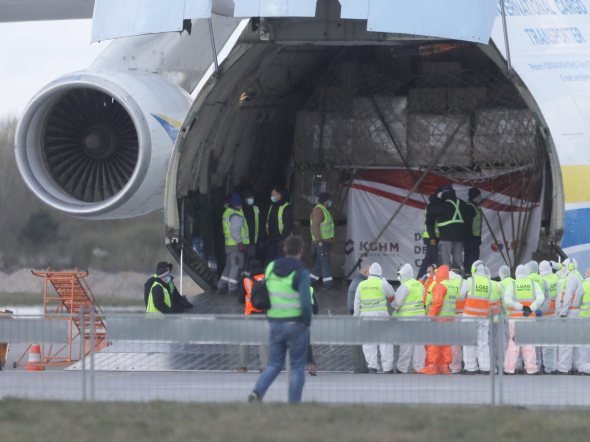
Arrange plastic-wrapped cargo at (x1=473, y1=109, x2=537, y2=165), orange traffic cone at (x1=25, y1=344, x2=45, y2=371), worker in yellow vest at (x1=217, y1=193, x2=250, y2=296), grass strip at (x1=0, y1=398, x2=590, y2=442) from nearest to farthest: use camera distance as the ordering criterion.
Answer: grass strip at (x1=0, y1=398, x2=590, y2=442), orange traffic cone at (x1=25, y1=344, x2=45, y2=371), worker in yellow vest at (x1=217, y1=193, x2=250, y2=296), plastic-wrapped cargo at (x1=473, y1=109, x2=537, y2=165)

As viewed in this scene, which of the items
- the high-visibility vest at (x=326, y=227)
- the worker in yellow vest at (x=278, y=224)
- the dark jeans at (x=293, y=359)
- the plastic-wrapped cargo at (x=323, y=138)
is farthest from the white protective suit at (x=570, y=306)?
the plastic-wrapped cargo at (x=323, y=138)

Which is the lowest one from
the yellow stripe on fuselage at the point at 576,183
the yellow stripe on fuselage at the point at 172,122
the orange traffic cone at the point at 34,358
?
the orange traffic cone at the point at 34,358

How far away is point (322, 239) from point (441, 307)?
396 centimetres

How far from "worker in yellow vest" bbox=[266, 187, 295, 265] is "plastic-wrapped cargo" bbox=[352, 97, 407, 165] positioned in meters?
2.04

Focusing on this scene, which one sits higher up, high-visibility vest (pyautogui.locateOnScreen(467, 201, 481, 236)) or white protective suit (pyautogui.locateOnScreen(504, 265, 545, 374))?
high-visibility vest (pyautogui.locateOnScreen(467, 201, 481, 236))

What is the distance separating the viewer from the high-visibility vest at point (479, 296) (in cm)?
1102

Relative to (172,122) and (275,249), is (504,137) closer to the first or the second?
(275,249)

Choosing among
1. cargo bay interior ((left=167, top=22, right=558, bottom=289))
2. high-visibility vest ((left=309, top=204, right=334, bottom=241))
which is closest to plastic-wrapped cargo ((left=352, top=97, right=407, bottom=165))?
cargo bay interior ((left=167, top=22, right=558, bottom=289))

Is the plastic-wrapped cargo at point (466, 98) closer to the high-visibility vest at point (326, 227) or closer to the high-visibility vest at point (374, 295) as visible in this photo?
the high-visibility vest at point (326, 227)

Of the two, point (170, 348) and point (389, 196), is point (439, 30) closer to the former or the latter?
point (170, 348)

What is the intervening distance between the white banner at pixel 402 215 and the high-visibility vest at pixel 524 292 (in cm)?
464

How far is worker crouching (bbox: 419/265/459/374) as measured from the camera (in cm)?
1092

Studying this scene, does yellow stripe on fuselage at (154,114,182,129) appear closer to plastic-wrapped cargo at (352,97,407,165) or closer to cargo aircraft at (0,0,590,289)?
cargo aircraft at (0,0,590,289)

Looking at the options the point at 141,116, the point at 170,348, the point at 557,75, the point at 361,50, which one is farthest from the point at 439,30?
the point at 361,50
